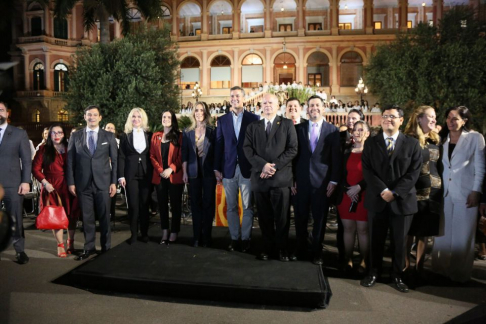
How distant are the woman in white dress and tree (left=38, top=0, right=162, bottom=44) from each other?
657 inches

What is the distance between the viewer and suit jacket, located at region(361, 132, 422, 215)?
445cm

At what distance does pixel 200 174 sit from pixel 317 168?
1.81 metres

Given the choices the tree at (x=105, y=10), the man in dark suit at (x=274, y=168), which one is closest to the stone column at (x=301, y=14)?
the tree at (x=105, y=10)

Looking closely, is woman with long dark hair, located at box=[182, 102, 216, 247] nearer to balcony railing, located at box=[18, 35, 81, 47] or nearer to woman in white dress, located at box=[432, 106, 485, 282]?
woman in white dress, located at box=[432, 106, 485, 282]

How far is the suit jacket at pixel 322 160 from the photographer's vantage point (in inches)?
203

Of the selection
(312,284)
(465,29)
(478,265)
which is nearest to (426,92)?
(465,29)

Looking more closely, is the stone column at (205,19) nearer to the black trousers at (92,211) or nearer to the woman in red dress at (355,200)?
the black trousers at (92,211)

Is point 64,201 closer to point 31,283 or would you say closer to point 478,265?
point 31,283

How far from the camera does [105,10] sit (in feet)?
60.6

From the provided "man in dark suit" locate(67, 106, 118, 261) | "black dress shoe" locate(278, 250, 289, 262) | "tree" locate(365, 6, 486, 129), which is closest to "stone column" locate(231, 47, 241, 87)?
"tree" locate(365, 6, 486, 129)

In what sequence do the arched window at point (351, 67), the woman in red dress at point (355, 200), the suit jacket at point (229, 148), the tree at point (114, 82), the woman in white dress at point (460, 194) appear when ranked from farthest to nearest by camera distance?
the arched window at point (351, 67) → the tree at point (114, 82) → the suit jacket at point (229, 148) → the woman in red dress at point (355, 200) → the woman in white dress at point (460, 194)

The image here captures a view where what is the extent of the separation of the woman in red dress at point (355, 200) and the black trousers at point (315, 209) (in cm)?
24

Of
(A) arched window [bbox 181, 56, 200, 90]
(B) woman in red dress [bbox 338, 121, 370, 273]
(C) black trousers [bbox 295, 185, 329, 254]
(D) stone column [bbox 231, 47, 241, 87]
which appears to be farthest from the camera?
(A) arched window [bbox 181, 56, 200, 90]

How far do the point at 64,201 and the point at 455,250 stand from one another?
218 inches
